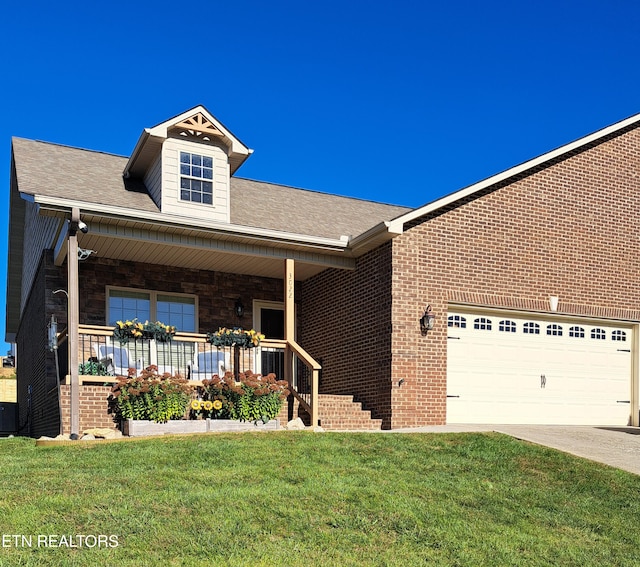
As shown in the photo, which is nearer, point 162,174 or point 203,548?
point 203,548

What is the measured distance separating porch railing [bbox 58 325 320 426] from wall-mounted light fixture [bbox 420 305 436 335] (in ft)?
6.80

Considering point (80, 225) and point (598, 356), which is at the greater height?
point (80, 225)

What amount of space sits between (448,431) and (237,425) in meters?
3.24

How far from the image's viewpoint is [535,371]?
49.3 feet

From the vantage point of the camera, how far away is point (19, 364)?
21.5 meters

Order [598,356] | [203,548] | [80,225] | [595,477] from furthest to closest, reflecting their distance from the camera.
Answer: [598,356], [80,225], [595,477], [203,548]

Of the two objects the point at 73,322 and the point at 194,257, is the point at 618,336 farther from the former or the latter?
the point at 73,322

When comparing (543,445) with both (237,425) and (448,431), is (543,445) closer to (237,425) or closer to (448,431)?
(448,431)

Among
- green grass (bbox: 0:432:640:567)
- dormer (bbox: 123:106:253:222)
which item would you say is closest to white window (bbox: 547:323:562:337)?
green grass (bbox: 0:432:640:567)

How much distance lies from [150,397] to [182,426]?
641 mm

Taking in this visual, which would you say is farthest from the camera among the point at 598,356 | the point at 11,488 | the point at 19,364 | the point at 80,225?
the point at 19,364

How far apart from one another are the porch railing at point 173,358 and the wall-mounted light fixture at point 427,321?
2.07 metres

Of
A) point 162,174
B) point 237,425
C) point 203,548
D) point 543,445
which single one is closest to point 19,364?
point 162,174

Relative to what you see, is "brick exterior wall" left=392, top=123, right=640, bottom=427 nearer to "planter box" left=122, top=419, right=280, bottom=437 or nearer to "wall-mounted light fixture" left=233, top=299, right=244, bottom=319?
"planter box" left=122, top=419, right=280, bottom=437
